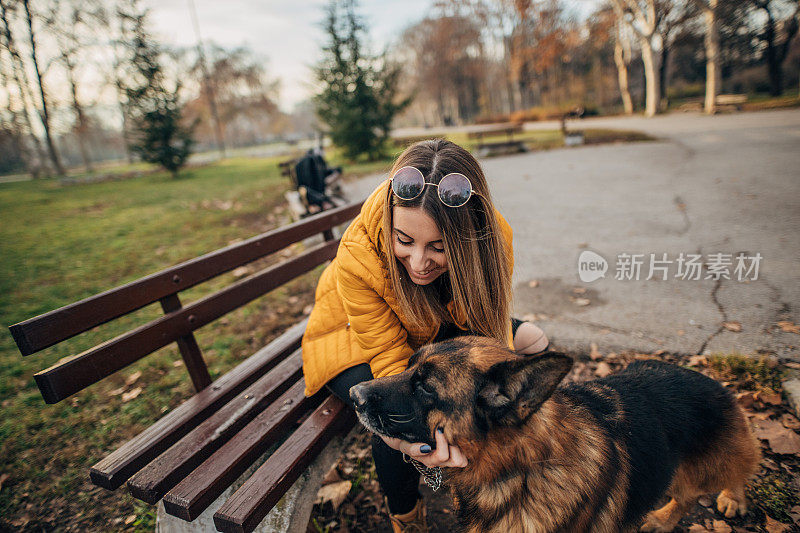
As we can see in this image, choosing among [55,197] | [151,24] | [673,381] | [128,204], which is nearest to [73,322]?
[673,381]

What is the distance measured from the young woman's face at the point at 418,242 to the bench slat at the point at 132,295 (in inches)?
54.6

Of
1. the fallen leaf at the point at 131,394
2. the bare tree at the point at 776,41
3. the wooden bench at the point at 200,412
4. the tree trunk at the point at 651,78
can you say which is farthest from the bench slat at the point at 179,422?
the bare tree at the point at 776,41

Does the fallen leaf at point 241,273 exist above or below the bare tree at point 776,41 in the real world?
below

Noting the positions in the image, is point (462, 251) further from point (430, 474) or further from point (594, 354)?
point (594, 354)

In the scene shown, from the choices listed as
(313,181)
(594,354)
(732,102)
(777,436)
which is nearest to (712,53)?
(732,102)

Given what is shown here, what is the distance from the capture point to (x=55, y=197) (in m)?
16.2

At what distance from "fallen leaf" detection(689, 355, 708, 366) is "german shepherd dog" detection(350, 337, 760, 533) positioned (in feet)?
4.23

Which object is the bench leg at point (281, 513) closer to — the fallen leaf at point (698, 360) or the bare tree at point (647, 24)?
the fallen leaf at point (698, 360)

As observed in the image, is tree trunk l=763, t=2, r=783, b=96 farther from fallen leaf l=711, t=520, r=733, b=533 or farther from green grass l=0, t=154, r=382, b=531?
fallen leaf l=711, t=520, r=733, b=533

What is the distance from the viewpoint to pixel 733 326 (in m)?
3.38

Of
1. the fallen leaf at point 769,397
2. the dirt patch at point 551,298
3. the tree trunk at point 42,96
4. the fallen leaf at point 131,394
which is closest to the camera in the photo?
the fallen leaf at point 769,397

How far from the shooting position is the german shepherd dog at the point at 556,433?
1.55 metres

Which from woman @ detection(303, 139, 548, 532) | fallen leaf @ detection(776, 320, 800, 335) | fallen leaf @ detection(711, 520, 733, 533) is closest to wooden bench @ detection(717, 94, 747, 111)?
fallen leaf @ detection(776, 320, 800, 335)

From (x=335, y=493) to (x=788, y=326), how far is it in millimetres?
4220
